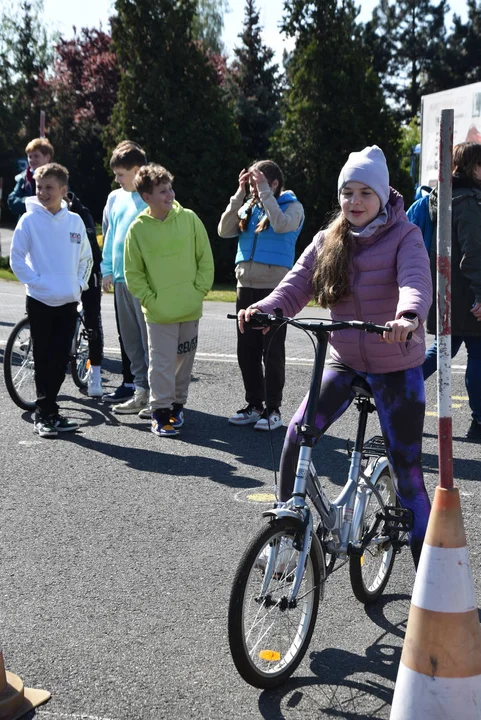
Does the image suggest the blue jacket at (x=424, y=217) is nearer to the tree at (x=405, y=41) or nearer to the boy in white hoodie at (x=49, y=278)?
the boy in white hoodie at (x=49, y=278)

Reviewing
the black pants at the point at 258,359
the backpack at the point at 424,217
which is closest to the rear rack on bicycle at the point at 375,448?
the backpack at the point at 424,217

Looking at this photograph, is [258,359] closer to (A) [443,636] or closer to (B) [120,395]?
(B) [120,395]

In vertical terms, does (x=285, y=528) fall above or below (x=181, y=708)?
above

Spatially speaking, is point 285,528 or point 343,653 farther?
point 343,653

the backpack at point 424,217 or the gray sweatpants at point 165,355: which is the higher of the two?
the backpack at point 424,217

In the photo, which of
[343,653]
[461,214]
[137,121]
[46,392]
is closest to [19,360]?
[46,392]

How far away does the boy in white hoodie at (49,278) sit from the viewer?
292 inches

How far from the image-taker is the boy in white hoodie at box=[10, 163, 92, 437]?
24.3 feet

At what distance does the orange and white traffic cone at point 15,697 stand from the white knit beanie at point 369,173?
2.24 metres

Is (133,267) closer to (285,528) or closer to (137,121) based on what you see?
(285,528)

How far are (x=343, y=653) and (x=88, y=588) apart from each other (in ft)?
4.22

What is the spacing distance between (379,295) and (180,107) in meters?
18.3

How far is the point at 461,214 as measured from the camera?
6973mm

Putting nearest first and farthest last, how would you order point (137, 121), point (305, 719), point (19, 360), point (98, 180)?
point (305, 719) → point (19, 360) → point (137, 121) → point (98, 180)
